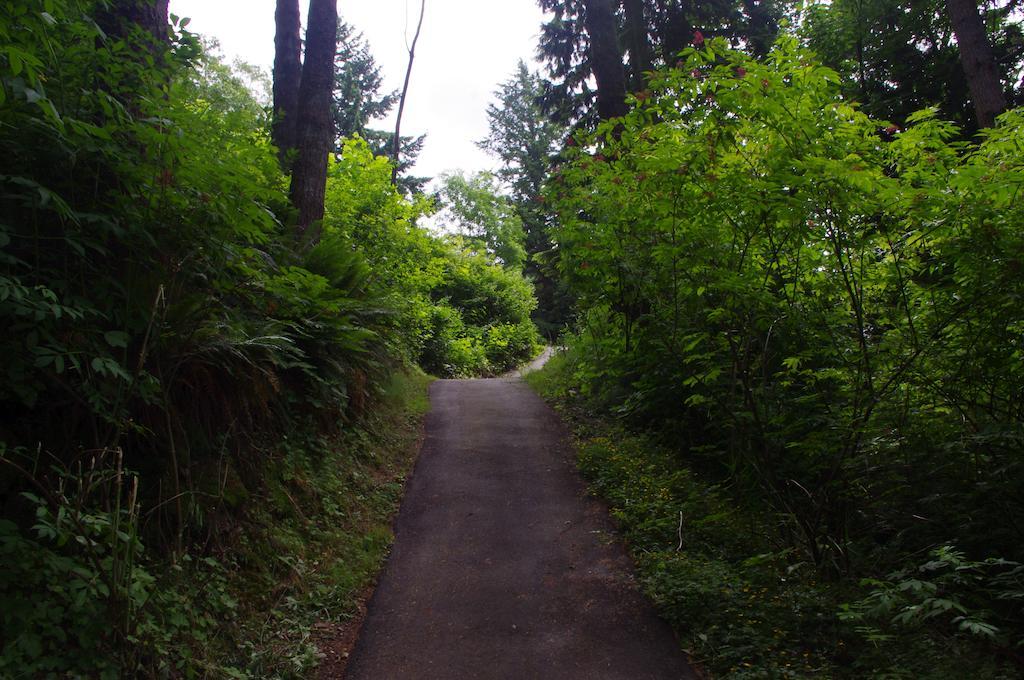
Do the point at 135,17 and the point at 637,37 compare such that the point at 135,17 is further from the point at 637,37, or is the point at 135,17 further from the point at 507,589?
the point at 637,37

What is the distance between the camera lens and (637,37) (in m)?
12.4

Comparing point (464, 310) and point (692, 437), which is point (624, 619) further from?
point (464, 310)

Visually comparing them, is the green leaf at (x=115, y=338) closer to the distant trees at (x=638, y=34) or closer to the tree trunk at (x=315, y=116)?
the tree trunk at (x=315, y=116)

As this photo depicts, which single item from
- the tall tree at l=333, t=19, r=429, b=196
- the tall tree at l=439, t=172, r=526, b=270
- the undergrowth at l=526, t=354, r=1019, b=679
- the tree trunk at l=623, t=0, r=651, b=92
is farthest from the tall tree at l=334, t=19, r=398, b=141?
the undergrowth at l=526, t=354, r=1019, b=679

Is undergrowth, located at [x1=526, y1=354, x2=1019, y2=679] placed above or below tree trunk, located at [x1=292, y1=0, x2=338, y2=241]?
below

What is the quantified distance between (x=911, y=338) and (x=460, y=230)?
30567 mm

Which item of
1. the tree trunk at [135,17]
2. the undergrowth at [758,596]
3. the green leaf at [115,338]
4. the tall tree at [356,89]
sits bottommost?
the undergrowth at [758,596]

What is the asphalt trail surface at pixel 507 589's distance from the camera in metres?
4.00

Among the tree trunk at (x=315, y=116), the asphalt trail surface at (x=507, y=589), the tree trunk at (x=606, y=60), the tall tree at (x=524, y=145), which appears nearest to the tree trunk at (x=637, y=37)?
the tree trunk at (x=606, y=60)

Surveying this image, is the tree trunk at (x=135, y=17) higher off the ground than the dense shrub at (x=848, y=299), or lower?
higher

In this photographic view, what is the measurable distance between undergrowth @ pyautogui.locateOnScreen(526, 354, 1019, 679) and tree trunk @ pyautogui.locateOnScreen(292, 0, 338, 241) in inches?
213

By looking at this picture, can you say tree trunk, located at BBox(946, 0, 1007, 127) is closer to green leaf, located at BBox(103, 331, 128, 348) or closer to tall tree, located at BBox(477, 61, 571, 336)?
green leaf, located at BBox(103, 331, 128, 348)

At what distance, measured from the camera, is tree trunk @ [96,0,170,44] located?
4.48m

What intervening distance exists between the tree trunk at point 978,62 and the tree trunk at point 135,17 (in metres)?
10.1
